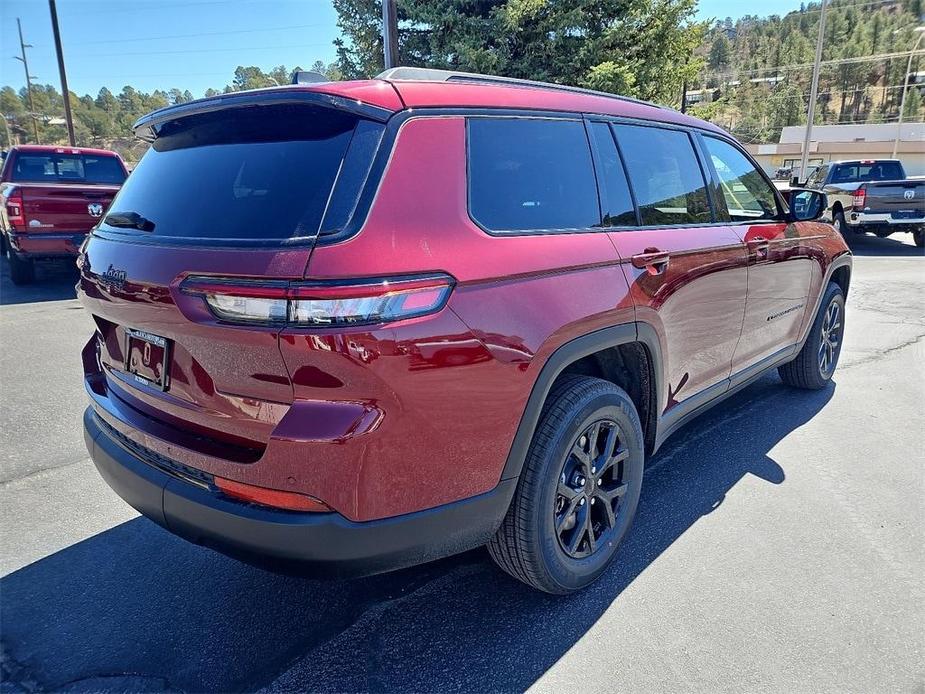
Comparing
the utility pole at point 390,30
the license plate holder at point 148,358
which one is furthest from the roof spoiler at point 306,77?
the utility pole at point 390,30

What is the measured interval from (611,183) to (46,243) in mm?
8205

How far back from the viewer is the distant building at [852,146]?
5556cm

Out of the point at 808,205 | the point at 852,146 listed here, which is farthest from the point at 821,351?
the point at 852,146

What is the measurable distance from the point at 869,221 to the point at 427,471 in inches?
625

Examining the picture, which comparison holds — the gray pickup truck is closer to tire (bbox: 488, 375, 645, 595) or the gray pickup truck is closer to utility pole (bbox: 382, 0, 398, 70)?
utility pole (bbox: 382, 0, 398, 70)

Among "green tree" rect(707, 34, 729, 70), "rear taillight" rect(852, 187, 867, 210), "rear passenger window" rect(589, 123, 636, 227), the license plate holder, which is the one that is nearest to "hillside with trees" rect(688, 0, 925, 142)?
"green tree" rect(707, 34, 729, 70)

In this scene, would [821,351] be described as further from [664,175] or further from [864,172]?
[864,172]

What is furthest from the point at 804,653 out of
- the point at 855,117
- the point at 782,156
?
the point at 855,117

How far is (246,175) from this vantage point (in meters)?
1.96

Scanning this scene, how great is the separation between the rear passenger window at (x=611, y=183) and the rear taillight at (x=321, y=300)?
3.66ft

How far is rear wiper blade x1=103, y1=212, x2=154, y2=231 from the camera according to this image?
2141 millimetres

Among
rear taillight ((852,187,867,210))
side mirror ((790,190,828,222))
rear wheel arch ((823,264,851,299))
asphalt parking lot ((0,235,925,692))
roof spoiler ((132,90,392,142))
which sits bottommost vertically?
asphalt parking lot ((0,235,925,692))

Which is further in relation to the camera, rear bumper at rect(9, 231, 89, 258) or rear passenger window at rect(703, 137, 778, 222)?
rear bumper at rect(9, 231, 89, 258)

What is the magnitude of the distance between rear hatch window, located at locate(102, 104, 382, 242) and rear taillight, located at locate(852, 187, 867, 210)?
15504mm
